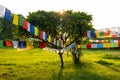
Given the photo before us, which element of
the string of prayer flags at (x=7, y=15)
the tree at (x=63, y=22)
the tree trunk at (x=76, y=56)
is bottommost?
the tree trunk at (x=76, y=56)

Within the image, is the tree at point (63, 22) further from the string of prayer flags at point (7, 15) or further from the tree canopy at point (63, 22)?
the string of prayer flags at point (7, 15)

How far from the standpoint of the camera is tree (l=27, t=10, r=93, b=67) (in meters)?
25.0

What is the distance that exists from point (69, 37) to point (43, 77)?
28.0 feet

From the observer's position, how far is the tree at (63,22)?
24953 millimetres

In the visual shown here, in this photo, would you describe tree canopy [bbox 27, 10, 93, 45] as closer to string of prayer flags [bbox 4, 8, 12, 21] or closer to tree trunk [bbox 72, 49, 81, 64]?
tree trunk [bbox 72, 49, 81, 64]

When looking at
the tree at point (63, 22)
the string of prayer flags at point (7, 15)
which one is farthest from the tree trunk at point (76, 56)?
the string of prayer flags at point (7, 15)

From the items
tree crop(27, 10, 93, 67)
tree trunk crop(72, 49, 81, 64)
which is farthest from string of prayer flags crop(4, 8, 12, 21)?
tree trunk crop(72, 49, 81, 64)

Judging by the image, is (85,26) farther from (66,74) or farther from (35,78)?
(35,78)

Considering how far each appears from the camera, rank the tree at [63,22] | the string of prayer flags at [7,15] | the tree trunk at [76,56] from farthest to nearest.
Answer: the tree trunk at [76,56] < the tree at [63,22] < the string of prayer flags at [7,15]

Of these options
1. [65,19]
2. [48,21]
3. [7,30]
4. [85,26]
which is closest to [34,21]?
[48,21]

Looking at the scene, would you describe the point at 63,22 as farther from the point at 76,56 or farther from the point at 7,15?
the point at 7,15

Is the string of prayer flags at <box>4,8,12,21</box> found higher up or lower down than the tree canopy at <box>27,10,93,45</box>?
lower down

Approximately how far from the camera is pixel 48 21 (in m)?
25.2

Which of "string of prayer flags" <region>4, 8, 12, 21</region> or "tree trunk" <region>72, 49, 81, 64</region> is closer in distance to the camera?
A: "string of prayer flags" <region>4, 8, 12, 21</region>
